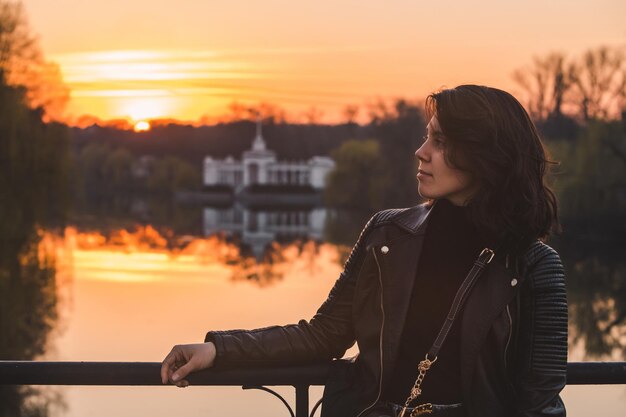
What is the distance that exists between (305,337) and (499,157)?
0.52m

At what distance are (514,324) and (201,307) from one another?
13.9 meters

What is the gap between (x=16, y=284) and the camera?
52.2 ft

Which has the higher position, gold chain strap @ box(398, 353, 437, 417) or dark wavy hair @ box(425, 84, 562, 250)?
dark wavy hair @ box(425, 84, 562, 250)

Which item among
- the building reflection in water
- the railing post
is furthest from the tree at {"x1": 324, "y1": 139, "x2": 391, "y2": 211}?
the railing post

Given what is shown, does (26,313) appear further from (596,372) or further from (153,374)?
(596,372)

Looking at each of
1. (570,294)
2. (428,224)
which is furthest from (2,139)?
(428,224)

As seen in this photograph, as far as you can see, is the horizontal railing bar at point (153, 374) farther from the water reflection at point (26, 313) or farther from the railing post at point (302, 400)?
the water reflection at point (26, 313)

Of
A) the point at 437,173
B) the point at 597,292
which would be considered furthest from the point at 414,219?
the point at 597,292

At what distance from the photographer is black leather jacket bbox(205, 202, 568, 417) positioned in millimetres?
1691

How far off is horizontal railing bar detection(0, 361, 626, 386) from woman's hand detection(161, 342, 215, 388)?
0.08 ft

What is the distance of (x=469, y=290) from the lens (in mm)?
1698

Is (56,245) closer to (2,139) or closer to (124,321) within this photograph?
(2,139)

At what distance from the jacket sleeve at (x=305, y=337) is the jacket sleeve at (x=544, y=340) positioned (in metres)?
0.33

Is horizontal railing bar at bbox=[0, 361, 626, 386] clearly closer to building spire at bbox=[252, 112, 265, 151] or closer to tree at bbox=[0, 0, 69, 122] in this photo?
tree at bbox=[0, 0, 69, 122]
